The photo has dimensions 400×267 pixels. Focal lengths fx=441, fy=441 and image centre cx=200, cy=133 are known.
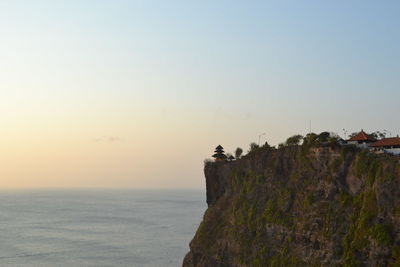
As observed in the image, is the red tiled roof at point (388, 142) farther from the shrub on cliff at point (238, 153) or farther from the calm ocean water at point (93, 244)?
the calm ocean water at point (93, 244)

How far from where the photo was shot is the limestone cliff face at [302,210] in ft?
184

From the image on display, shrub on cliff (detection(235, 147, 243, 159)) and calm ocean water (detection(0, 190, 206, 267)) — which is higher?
shrub on cliff (detection(235, 147, 243, 159))

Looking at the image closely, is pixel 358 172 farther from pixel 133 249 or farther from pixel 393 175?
pixel 133 249

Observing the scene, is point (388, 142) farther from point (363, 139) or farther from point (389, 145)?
point (363, 139)

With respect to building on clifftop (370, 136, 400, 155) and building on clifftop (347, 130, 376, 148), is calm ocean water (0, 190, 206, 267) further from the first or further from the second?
building on clifftop (370, 136, 400, 155)

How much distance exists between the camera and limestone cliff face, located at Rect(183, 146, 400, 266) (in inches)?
2211

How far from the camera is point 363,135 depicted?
72.1 metres

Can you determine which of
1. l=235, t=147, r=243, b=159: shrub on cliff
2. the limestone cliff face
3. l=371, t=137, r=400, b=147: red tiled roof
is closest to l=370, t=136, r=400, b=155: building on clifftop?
l=371, t=137, r=400, b=147: red tiled roof

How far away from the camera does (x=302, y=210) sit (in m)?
69.2

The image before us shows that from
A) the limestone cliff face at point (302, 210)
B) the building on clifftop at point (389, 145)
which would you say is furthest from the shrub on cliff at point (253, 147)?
the building on clifftop at point (389, 145)

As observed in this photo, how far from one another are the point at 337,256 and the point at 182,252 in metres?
74.4

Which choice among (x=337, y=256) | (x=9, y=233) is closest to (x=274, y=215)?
(x=337, y=256)

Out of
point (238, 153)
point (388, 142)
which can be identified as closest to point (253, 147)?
point (238, 153)

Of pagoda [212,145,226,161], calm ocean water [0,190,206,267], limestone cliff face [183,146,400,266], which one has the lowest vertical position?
calm ocean water [0,190,206,267]
